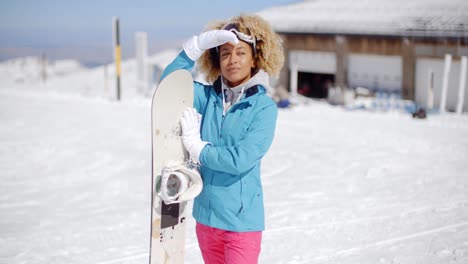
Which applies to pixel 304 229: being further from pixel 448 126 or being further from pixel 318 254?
pixel 448 126

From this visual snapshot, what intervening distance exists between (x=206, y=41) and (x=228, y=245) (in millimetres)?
1087

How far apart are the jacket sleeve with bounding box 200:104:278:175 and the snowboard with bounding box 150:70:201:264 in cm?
29

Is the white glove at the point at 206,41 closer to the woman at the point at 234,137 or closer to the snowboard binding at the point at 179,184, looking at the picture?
the woman at the point at 234,137

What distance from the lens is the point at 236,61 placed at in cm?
252

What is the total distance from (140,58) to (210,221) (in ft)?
47.0

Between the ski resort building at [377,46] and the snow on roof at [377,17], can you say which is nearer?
the ski resort building at [377,46]

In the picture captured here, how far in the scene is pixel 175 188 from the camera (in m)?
2.65

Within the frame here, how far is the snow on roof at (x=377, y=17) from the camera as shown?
13148mm

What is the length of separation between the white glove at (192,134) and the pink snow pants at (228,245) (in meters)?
0.40

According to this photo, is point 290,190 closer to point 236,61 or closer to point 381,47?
point 236,61

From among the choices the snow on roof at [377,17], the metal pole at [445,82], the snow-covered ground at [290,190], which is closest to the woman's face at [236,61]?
the snow-covered ground at [290,190]

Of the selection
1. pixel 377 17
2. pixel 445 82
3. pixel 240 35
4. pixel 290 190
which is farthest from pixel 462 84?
pixel 240 35

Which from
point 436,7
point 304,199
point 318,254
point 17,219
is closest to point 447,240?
point 318,254

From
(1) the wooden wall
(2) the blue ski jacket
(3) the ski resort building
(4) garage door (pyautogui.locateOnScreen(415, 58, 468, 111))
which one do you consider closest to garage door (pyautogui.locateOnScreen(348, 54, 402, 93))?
(3) the ski resort building
